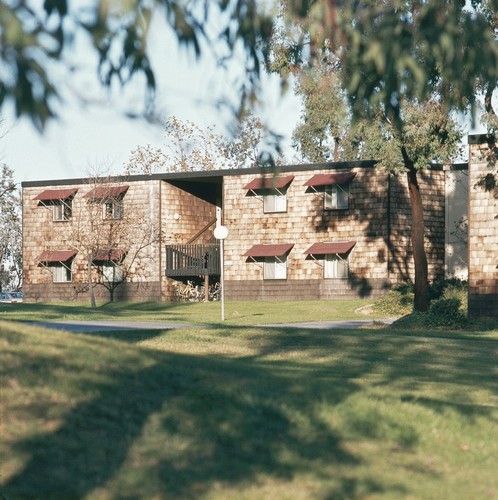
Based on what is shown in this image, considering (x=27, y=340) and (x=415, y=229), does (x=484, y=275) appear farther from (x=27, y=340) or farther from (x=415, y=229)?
(x=27, y=340)

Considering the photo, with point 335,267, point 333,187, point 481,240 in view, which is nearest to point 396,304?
point 335,267

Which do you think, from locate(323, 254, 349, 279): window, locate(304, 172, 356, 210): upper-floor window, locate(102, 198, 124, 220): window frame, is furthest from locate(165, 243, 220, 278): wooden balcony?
locate(304, 172, 356, 210): upper-floor window

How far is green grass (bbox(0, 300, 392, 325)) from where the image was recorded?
32.6 m

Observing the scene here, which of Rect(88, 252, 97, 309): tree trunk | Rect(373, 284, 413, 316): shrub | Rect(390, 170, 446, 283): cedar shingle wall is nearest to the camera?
Rect(373, 284, 413, 316): shrub

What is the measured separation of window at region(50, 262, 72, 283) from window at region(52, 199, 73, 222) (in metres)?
2.51

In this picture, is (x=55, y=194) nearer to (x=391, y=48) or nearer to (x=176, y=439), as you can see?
(x=176, y=439)

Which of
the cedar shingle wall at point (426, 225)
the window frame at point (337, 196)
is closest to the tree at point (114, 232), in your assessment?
the window frame at point (337, 196)

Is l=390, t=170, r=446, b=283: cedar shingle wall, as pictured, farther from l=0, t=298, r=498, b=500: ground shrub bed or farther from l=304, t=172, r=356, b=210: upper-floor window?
l=0, t=298, r=498, b=500: ground shrub bed

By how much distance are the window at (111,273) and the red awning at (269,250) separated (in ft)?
25.6

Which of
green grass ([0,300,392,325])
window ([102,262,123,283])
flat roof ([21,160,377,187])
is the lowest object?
green grass ([0,300,392,325])

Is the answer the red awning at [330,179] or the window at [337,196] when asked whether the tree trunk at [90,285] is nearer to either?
the red awning at [330,179]

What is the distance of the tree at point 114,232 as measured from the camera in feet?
182

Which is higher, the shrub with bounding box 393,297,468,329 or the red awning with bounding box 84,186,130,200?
the red awning with bounding box 84,186,130,200

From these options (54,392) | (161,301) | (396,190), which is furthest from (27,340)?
(161,301)
